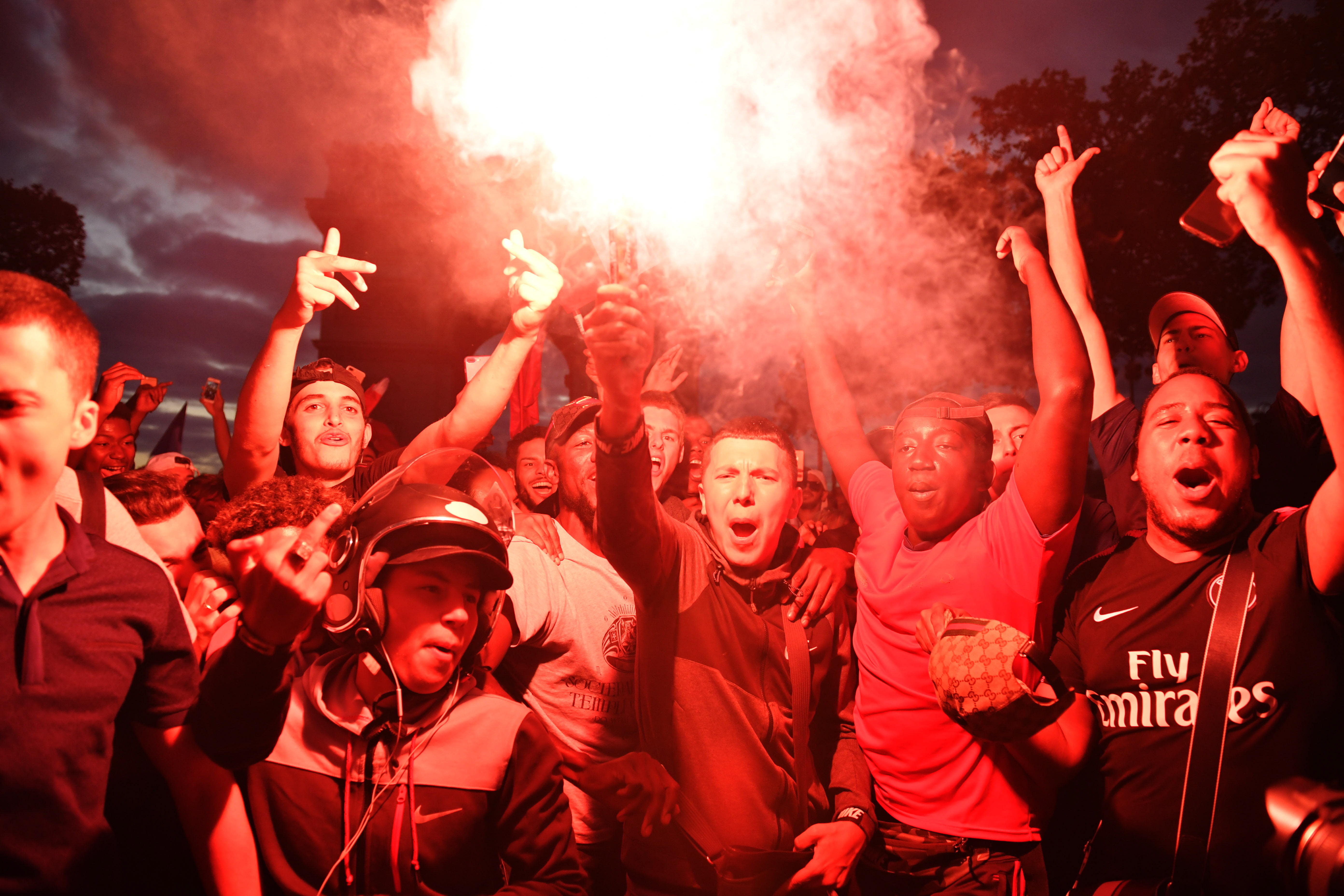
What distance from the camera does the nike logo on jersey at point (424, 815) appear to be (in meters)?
2.64

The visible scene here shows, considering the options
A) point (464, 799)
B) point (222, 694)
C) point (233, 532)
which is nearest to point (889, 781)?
point (464, 799)

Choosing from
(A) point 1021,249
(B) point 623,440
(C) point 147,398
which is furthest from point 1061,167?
(C) point 147,398

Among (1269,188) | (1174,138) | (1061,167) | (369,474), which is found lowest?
(369,474)

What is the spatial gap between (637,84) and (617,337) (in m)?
1.99

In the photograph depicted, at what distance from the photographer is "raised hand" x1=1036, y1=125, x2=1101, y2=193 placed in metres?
3.75

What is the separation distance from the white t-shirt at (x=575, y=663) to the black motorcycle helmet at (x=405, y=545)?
286 mm

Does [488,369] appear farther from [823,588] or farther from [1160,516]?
[1160,516]

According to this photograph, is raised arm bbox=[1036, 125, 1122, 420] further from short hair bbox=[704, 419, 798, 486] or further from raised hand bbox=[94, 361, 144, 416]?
raised hand bbox=[94, 361, 144, 416]

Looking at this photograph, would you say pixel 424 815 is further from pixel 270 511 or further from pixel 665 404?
pixel 665 404

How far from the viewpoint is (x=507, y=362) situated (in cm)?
371

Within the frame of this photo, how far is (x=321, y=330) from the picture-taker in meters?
8.09

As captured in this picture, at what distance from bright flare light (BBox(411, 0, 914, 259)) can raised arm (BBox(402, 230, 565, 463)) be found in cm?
42

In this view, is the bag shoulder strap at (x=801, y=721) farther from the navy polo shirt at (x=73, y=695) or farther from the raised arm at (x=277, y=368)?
the raised arm at (x=277, y=368)

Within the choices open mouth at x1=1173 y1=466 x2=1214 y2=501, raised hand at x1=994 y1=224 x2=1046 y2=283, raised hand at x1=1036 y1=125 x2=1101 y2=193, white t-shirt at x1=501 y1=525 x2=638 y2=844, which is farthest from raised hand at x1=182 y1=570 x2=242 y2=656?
raised hand at x1=1036 y1=125 x2=1101 y2=193
